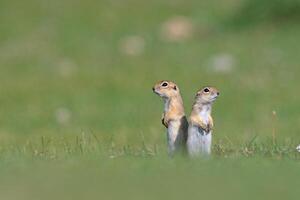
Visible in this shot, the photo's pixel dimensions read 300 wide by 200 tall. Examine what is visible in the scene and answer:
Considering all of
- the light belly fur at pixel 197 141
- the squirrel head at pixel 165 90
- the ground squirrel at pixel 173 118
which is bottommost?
the light belly fur at pixel 197 141

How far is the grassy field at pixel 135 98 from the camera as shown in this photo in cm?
959

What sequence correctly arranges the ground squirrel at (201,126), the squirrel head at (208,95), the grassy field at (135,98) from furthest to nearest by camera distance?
the squirrel head at (208,95), the ground squirrel at (201,126), the grassy field at (135,98)

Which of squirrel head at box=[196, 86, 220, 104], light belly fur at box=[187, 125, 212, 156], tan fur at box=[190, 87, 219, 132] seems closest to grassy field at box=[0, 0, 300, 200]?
light belly fur at box=[187, 125, 212, 156]

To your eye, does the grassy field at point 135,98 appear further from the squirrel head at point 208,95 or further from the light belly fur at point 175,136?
the squirrel head at point 208,95

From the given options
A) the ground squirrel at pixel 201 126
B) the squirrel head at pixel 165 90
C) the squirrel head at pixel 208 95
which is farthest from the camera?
the squirrel head at pixel 165 90

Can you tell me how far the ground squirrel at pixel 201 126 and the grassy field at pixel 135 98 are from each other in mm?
180

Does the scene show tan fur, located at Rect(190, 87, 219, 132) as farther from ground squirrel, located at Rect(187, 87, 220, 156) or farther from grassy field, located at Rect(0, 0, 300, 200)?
grassy field, located at Rect(0, 0, 300, 200)

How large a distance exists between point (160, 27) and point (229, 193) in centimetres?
1822

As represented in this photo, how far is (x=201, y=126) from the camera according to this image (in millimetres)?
10883

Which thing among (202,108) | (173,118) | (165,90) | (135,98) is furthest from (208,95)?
(135,98)

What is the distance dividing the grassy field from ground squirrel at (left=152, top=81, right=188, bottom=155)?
0.20 m

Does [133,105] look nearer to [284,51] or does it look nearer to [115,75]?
[115,75]

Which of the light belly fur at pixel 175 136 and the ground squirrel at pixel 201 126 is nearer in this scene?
the ground squirrel at pixel 201 126

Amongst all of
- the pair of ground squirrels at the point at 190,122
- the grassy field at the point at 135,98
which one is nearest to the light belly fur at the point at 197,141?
the pair of ground squirrels at the point at 190,122
